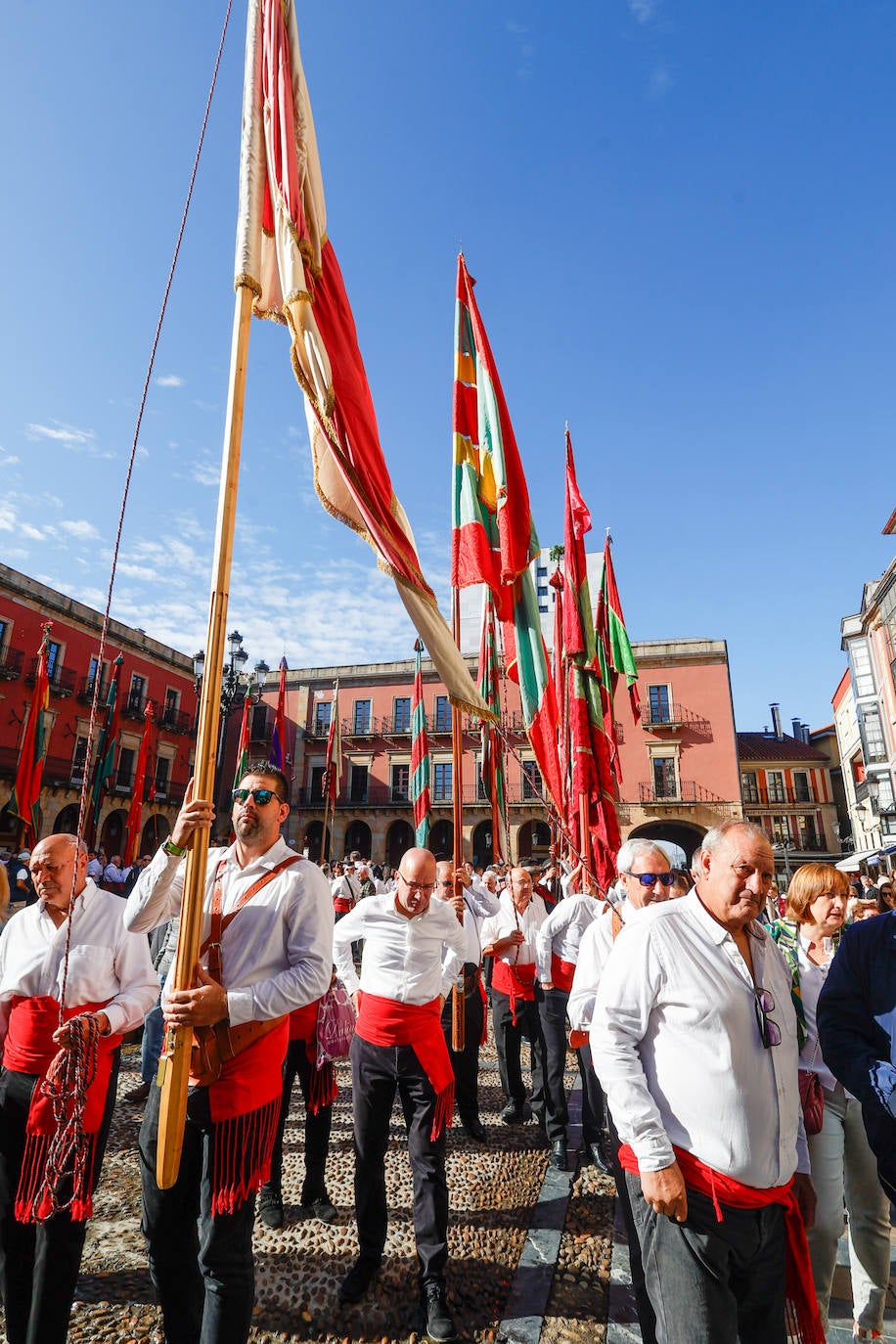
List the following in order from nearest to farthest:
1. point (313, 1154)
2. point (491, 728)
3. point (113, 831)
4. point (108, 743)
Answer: point (313, 1154) → point (491, 728) → point (108, 743) → point (113, 831)

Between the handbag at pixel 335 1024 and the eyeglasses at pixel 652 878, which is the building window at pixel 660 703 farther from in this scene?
the eyeglasses at pixel 652 878

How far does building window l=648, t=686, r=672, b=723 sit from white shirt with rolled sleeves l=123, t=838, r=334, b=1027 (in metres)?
31.3

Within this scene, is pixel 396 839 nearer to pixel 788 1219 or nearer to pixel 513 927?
pixel 513 927

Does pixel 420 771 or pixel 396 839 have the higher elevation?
pixel 396 839

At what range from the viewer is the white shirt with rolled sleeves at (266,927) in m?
2.47

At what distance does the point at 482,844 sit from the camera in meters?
34.1

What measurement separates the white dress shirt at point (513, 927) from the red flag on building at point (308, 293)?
3.84 metres

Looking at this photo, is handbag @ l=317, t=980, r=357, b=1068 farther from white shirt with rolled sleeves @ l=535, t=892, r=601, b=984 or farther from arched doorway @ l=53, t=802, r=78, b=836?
arched doorway @ l=53, t=802, r=78, b=836

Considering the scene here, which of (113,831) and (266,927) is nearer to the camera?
(266,927)

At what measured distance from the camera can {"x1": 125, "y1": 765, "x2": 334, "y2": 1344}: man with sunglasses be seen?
7.59ft

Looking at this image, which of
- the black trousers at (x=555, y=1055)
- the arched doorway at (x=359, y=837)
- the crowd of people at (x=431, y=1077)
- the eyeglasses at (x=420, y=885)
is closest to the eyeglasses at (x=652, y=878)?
the crowd of people at (x=431, y=1077)

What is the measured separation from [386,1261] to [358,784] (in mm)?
32810

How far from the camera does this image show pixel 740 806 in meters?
29.4

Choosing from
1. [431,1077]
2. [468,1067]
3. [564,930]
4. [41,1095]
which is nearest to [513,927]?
[564,930]
